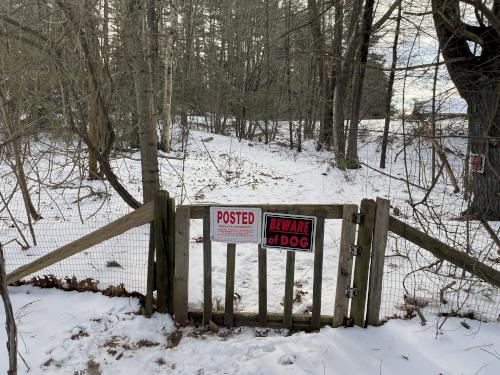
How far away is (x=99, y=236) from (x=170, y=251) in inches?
29.4

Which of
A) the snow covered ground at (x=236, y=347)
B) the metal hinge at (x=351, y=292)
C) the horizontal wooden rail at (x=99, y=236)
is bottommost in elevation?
the snow covered ground at (x=236, y=347)

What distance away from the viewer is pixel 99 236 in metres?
3.72

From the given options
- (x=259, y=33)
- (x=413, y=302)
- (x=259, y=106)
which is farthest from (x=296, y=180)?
(x=259, y=33)

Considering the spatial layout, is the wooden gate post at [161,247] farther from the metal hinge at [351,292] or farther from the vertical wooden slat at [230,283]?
the metal hinge at [351,292]

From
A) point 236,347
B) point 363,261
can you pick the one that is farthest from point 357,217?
point 236,347

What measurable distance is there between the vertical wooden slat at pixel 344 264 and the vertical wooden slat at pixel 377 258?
0.65ft

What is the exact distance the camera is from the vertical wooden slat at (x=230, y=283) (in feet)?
11.6

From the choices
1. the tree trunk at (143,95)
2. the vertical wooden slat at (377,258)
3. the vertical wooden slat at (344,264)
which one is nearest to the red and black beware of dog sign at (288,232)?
the vertical wooden slat at (344,264)

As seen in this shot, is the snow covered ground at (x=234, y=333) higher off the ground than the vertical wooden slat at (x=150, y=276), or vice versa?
the vertical wooden slat at (x=150, y=276)

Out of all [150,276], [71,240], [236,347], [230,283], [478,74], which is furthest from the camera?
[71,240]

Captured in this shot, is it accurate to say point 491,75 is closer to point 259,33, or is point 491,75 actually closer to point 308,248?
point 308,248

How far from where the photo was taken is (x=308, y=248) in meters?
3.41

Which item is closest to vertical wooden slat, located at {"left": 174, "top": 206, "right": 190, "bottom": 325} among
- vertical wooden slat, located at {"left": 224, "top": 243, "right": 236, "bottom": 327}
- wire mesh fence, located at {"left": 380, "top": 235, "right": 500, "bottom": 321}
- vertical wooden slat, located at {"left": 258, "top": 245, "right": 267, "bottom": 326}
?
vertical wooden slat, located at {"left": 224, "top": 243, "right": 236, "bottom": 327}

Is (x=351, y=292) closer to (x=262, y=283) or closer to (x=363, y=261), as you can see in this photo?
(x=363, y=261)
